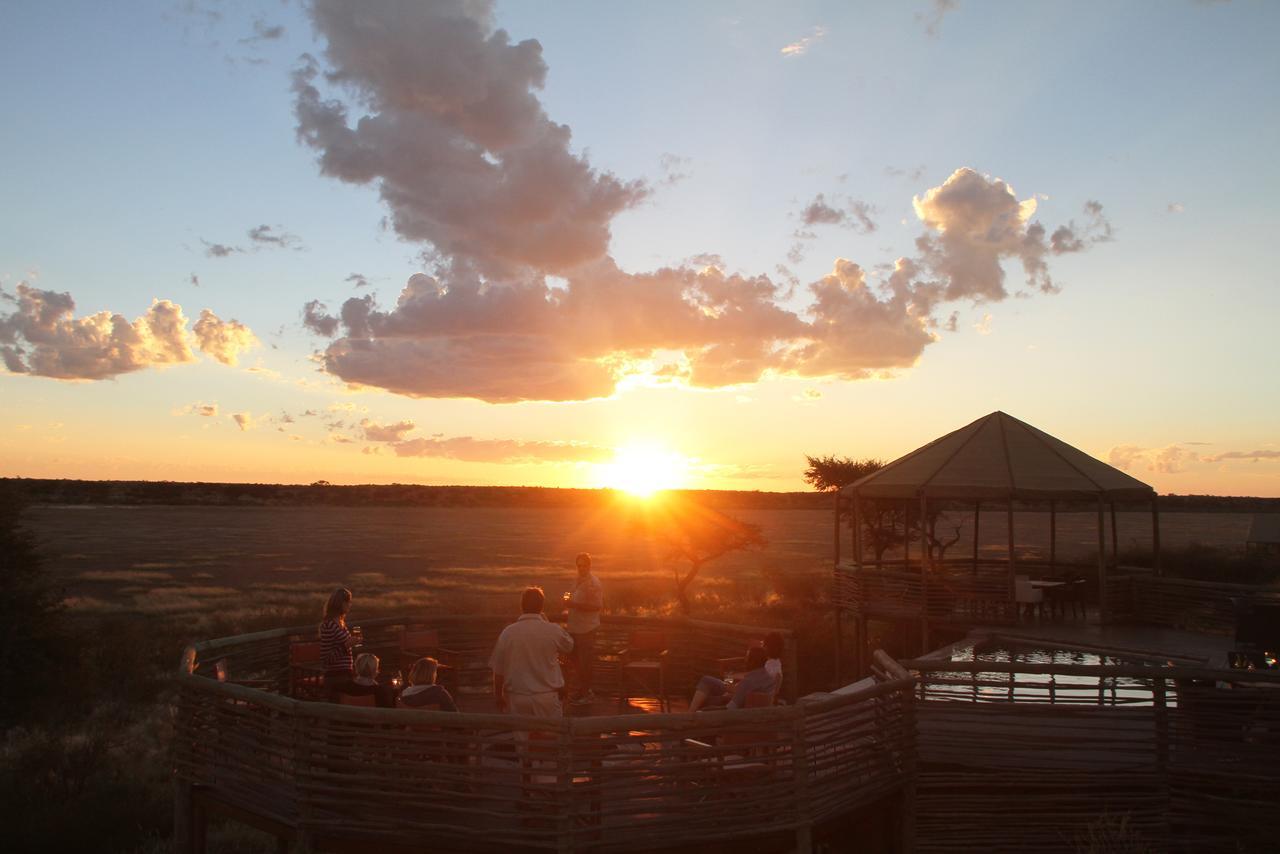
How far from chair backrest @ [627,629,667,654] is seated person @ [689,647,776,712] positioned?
3009mm

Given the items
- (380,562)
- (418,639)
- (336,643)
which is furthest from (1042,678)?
(380,562)

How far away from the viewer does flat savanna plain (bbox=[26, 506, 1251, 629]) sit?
3375 cm

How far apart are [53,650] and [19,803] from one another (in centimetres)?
528

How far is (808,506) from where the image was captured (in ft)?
608

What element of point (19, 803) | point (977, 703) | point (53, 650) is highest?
point (977, 703)

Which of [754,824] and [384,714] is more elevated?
[384,714]

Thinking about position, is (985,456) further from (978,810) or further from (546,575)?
(546,575)

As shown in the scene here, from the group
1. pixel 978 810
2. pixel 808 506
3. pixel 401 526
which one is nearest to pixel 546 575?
pixel 978 810

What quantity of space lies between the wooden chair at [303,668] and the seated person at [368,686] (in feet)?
4.64

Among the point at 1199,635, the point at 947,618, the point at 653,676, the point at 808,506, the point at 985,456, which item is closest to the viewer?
the point at 653,676

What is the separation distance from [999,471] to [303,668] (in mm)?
12505

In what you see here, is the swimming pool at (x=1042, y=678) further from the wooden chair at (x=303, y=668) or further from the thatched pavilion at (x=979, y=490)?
the wooden chair at (x=303, y=668)

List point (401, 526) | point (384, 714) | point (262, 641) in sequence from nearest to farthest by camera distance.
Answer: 1. point (384, 714)
2. point (262, 641)
3. point (401, 526)

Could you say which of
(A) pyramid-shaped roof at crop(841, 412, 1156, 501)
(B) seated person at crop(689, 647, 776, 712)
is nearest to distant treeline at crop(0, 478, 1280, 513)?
(A) pyramid-shaped roof at crop(841, 412, 1156, 501)
